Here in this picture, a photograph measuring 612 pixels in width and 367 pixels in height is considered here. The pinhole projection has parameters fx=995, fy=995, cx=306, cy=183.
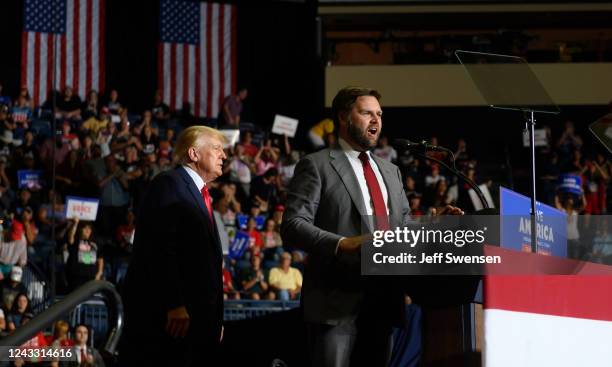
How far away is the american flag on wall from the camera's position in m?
16.5

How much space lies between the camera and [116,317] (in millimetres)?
3244

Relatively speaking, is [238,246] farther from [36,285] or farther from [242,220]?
[36,285]

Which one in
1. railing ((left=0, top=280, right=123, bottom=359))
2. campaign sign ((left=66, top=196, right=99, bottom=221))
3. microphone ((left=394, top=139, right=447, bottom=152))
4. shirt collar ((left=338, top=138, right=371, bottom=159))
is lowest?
railing ((left=0, top=280, right=123, bottom=359))

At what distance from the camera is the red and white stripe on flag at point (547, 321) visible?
277cm

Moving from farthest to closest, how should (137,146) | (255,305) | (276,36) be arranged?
(276,36) → (137,146) → (255,305)

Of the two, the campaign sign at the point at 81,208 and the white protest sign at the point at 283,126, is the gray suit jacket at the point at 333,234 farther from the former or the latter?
the white protest sign at the point at 283,126

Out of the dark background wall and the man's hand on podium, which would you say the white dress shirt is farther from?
the dark background wall

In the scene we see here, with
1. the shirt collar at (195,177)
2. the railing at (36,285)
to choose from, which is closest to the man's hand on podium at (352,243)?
the shirt collar at (195,177)

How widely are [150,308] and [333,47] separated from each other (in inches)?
607

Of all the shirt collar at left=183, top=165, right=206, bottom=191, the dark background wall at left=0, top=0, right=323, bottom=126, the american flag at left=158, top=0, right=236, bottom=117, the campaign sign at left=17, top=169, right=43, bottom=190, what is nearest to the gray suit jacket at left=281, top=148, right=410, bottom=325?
the shirt collar at left=183, top=165, right=206, bottom=191

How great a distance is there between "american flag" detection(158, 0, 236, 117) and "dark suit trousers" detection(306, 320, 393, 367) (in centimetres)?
1448

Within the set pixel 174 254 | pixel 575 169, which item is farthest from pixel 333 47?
pixel 174 254

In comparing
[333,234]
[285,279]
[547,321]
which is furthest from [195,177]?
[285,279]

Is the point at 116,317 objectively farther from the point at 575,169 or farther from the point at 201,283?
the point at 575,169
